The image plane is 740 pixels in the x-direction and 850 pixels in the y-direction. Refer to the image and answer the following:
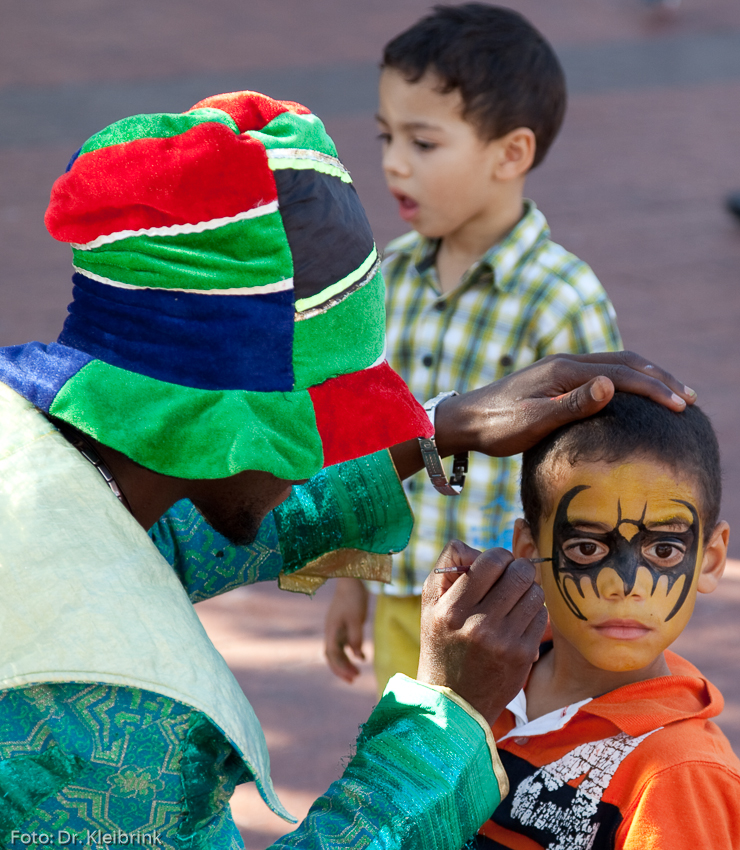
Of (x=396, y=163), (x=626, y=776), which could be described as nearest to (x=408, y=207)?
(x=396, y=163)

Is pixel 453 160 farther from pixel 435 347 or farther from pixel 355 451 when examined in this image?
pixel 355 451

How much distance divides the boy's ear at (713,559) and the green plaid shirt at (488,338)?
0.69 meters

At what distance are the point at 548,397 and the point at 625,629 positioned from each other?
1.34 feet

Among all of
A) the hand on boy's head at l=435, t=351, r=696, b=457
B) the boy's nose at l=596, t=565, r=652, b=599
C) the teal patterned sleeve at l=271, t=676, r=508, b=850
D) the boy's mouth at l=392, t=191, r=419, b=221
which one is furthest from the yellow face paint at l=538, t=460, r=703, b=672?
the boy's mouth at l=392, t=191, r=419, b=221

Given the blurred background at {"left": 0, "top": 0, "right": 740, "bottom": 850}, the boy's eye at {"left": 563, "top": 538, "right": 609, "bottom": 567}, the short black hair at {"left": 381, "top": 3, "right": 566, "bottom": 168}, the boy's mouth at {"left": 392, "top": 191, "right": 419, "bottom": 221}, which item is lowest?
the blurred background at {"left": 0, "top": 0, "right": 740, "bottom": 850}

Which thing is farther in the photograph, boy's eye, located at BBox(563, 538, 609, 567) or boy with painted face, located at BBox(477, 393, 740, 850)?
boy's eye, located at BBox(563, 538, 609, 567)

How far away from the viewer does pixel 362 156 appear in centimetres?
855

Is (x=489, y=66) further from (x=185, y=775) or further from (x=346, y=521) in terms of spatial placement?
(x=185, y=775)

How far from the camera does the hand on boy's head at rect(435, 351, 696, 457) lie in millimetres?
1762

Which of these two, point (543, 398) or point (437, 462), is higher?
point (543, 398)

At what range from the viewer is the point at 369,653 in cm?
376

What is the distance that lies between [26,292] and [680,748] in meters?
5.71

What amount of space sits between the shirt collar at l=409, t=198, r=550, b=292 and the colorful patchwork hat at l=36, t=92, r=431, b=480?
1.16m

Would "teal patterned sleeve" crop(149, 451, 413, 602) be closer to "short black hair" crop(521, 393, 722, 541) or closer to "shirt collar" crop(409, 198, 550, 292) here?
"short black hair" crop(521, 393, 722, 541)
